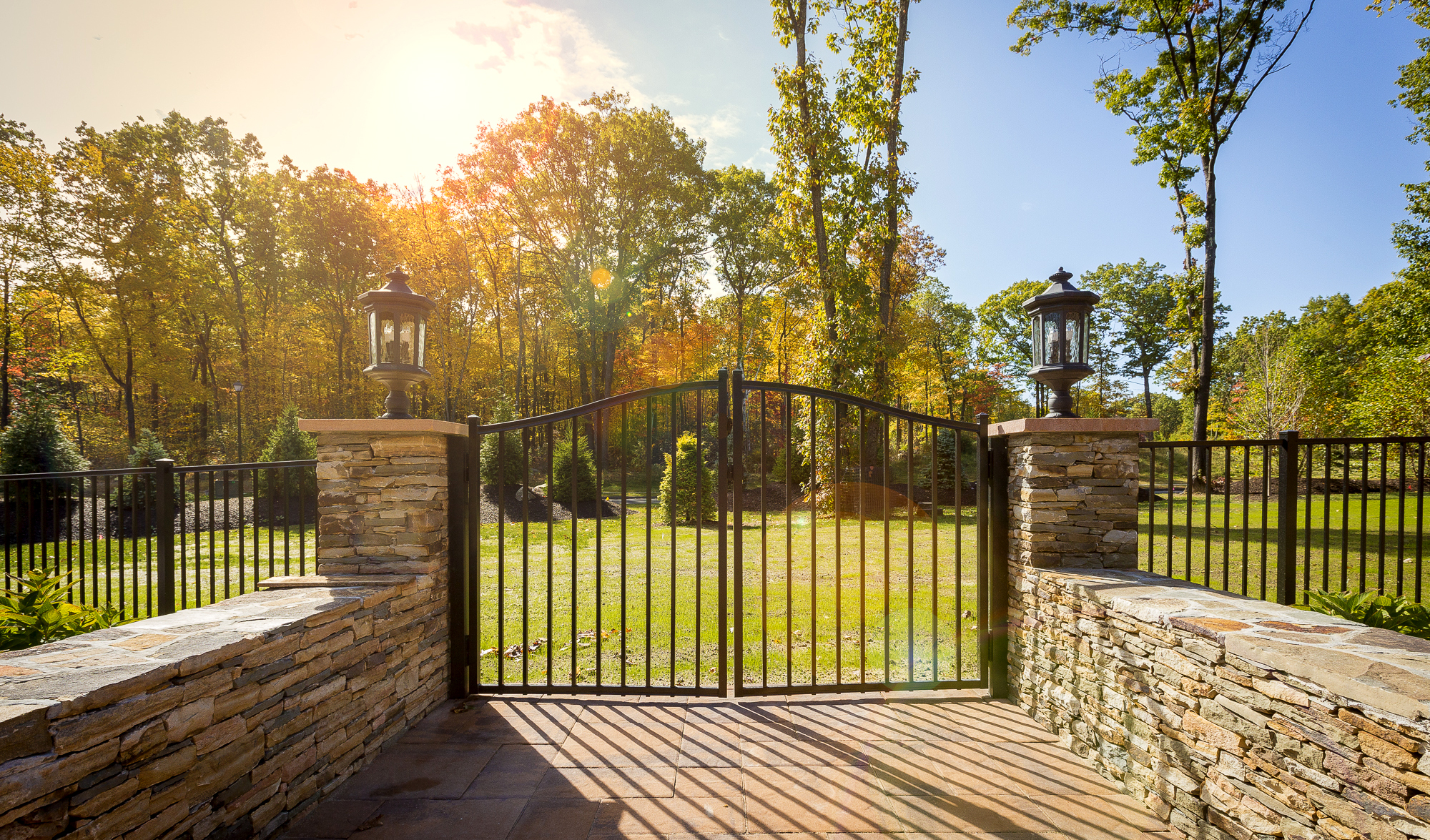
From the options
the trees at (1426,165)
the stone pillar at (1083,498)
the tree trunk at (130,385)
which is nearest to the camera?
the stone pillar at (1083,498)

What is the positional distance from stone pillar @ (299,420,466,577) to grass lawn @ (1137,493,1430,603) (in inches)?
166

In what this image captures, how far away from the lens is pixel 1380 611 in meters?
3.07

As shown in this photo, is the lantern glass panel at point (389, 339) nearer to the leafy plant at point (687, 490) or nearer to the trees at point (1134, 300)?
the leafy plant at point (687, 490)

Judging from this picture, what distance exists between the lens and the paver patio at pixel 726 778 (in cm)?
225

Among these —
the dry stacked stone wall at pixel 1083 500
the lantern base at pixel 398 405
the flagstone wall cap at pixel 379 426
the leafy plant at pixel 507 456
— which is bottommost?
the leafy plant at pixel 507 456

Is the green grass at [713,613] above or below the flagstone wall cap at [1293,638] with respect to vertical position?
below

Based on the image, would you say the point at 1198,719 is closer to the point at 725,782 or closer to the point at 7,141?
the point at 725,782

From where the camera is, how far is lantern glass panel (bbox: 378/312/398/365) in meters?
3.25

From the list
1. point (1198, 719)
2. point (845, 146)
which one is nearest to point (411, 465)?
point (1198, 719)

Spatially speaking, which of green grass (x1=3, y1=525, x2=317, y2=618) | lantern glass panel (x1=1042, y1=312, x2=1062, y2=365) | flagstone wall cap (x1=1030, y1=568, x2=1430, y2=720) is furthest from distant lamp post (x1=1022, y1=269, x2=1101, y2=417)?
green grass (x1=3, y1=525, x2=317, y2=618)

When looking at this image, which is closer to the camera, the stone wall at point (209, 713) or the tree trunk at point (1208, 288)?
the stone wall at point (209, 713)

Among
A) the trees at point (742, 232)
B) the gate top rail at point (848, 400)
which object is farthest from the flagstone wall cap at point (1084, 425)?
the trees at point (742, 232)

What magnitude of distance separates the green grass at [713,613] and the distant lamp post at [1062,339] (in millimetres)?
1063

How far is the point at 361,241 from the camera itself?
1911cm
